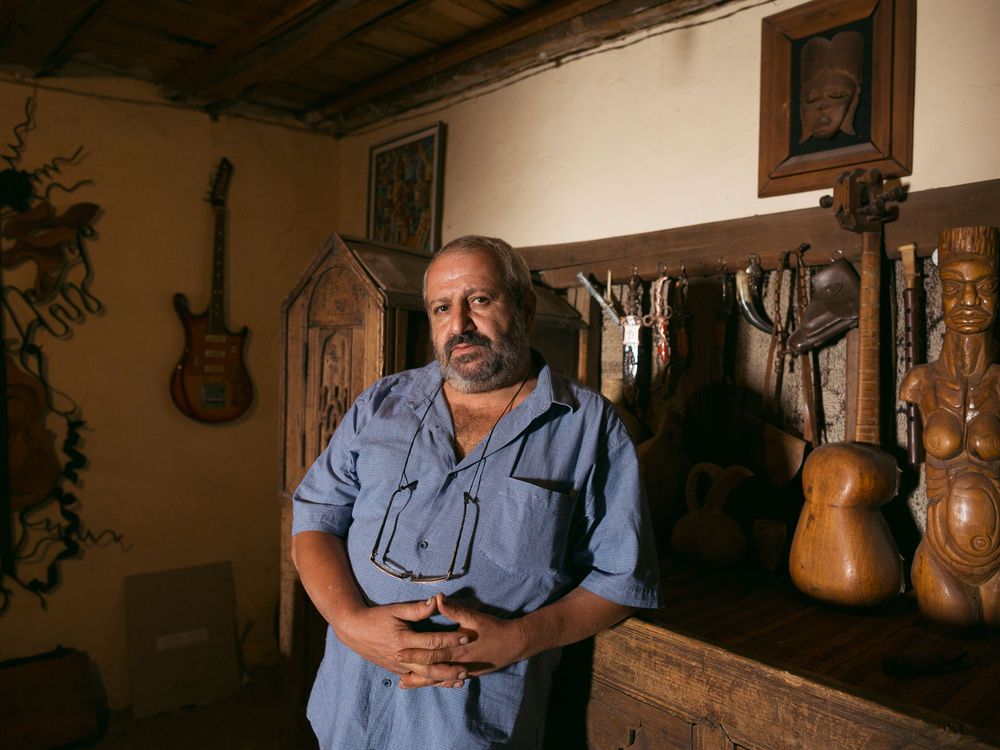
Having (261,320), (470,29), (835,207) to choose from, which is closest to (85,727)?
(261,320)

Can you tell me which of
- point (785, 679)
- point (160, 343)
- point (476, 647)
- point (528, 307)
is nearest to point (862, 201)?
point (528, 307)

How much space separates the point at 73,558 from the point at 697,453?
2539 mm

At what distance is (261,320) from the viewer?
3.34 meters

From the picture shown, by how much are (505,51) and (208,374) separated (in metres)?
1.89

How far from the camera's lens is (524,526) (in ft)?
4.24

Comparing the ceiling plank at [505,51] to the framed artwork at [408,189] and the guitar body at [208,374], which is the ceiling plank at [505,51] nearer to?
the framed artwork at [408,189]

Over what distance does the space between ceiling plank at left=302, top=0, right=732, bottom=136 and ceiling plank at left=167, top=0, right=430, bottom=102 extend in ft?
1.07

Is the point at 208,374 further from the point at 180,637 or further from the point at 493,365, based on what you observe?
the point at 493,365

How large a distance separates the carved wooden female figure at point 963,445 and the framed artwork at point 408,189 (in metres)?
1.89

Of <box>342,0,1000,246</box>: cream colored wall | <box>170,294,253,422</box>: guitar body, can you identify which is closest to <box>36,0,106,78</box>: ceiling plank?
<box>170,294,253,422</box>: guitar body

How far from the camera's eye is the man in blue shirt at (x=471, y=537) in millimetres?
1277

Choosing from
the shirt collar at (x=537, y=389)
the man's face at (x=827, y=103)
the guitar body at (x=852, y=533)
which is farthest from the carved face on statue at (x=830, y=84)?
the shirt collar at (x=537, y=389)

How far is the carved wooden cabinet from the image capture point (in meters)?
1.92

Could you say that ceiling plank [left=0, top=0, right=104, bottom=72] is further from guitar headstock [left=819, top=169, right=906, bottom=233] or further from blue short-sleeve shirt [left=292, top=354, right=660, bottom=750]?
guitar headstock [left=819, top=169, right=906, bottom=233]
